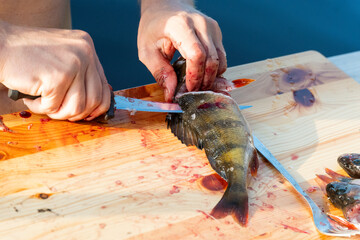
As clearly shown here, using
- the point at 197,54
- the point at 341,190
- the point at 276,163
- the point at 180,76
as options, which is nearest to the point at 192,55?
the point at 197,54

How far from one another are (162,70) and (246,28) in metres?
2.14

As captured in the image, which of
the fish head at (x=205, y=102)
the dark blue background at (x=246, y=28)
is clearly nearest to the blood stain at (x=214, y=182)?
the fish head at (x=205, y=102)

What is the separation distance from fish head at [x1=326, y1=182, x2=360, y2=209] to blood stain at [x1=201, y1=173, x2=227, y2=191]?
363mm

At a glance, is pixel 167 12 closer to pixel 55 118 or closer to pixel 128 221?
pixel 55 118

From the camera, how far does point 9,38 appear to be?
4.46ft

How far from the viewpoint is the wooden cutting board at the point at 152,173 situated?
1.21m

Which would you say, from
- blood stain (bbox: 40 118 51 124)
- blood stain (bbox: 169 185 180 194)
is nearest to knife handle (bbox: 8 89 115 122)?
blood stain (bbox: 40 118 51 124)

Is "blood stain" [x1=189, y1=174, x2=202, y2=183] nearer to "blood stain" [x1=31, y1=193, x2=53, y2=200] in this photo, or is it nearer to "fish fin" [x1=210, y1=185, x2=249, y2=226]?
"fish fin" [x1=210, y1=185, x2=249, y2=226]

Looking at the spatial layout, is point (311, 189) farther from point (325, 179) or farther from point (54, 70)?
point (54, 70)

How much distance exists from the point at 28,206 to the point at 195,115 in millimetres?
682

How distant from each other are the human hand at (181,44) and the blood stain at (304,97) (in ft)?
1.29

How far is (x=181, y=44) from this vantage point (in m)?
1.63

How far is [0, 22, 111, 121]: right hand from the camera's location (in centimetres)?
133

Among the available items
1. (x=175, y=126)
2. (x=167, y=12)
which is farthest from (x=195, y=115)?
(x=167, y=12)
